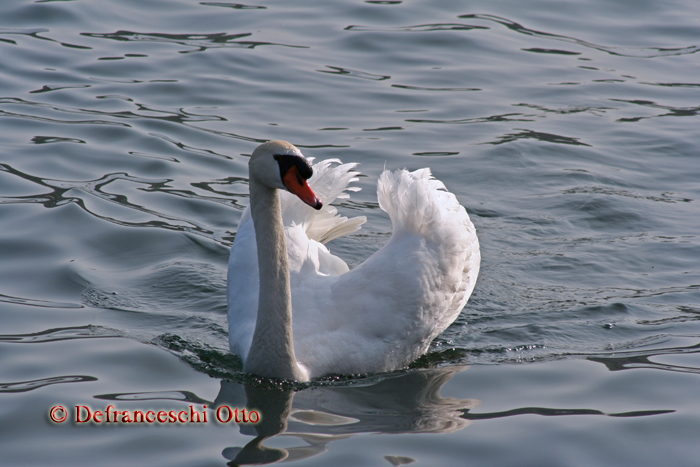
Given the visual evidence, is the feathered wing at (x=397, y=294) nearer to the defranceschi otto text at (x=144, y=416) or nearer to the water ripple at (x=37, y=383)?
the defranceschi otto text at (x=144, y=416)

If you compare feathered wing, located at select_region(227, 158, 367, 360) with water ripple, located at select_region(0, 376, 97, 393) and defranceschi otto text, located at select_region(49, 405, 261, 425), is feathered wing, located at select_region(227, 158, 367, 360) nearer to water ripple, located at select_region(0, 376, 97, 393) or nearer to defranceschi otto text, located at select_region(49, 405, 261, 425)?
defranceschi otto text, located at select_region(49, 405, 261, 425)

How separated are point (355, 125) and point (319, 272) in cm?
522

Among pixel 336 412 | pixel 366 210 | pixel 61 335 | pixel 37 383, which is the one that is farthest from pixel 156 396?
pixel 366 210

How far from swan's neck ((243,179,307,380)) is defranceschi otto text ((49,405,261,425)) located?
0.43 meters

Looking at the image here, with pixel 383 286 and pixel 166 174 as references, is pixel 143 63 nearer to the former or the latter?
pixel 166 174

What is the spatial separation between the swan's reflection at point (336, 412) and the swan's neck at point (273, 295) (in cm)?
23

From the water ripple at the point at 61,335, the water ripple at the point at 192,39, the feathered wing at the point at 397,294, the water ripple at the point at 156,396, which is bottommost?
the water ripple at the point at 156,396

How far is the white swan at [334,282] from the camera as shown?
6.00 m

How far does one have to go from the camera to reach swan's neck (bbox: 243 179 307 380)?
19.7ft

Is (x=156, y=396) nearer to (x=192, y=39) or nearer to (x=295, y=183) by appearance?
(x=295, y=183)

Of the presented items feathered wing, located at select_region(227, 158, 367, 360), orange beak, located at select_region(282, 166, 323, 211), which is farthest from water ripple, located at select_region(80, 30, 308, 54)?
orange beak, located at select_region(282, 166, 323, 211)

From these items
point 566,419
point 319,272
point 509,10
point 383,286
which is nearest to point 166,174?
point 319,272

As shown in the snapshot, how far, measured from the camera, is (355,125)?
39.8 ft

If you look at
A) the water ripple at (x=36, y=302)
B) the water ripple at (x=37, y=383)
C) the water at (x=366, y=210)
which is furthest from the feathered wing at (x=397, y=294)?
the water ripple at (x=36, y=302)
